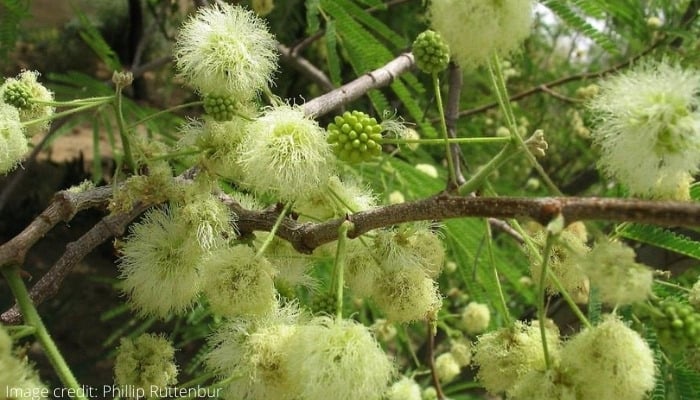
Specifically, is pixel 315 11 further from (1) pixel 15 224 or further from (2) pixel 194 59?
(1) pixel 15 224

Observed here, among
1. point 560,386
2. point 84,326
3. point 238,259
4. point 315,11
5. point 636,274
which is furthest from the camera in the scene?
point 84,326

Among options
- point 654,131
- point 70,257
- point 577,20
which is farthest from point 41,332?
point 577,20

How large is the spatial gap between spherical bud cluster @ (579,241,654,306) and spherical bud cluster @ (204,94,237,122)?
0.99m

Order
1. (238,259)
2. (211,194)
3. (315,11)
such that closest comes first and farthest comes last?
(238,259) → (211,194) → (315,11)

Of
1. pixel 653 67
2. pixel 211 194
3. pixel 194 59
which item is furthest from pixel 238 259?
pixel 653 67

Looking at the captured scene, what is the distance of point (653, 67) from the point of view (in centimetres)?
139

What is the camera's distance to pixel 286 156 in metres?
1.65

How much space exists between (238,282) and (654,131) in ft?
3.18

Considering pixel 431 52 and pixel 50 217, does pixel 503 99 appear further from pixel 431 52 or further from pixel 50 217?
pixel 50 217

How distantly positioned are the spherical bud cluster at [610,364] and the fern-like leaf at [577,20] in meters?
1.95

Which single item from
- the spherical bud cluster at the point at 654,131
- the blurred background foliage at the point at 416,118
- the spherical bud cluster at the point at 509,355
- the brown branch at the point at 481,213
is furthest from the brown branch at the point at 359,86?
the spherical bud cluster at the point at 654,131

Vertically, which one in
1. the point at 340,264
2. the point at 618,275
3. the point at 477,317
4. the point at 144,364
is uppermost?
the point at 618,275

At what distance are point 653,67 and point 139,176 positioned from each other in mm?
1248

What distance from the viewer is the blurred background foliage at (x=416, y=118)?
292 cm
